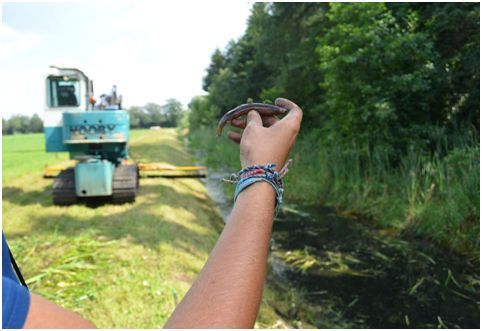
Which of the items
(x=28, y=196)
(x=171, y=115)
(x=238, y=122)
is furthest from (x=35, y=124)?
(x=238, y=122)

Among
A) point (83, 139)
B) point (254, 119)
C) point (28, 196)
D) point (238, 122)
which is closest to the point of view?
point (254, 119)

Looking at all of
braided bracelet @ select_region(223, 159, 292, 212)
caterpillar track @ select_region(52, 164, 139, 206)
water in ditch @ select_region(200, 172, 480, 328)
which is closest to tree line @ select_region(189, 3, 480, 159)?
water in ditch @ select_region(200, 172, 480, 328)

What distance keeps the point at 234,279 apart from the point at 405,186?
349 inches

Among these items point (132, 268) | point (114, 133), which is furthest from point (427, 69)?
point (132, 268)

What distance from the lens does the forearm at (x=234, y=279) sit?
0.88 metres

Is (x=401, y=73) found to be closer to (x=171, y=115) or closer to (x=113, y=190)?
(x=113, y=190)

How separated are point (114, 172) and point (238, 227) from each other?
8.32m

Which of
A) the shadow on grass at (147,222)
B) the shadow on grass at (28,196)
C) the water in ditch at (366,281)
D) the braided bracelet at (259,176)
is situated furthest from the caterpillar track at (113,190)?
the braided bracelet at (259,176)

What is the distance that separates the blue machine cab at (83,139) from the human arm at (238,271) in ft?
24.4

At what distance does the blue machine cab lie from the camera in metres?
8.12

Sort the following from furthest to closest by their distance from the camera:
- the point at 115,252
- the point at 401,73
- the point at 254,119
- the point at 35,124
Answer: the point at 35,124
the point at 401,73
the point at 115,252
the point at 254,119

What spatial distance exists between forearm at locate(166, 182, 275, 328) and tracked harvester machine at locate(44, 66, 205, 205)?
24.6 feet

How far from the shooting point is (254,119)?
126cm

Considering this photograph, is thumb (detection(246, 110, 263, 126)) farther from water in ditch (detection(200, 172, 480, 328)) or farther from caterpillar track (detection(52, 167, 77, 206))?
caterpillar track (detection(52, 167, 77, 206))
